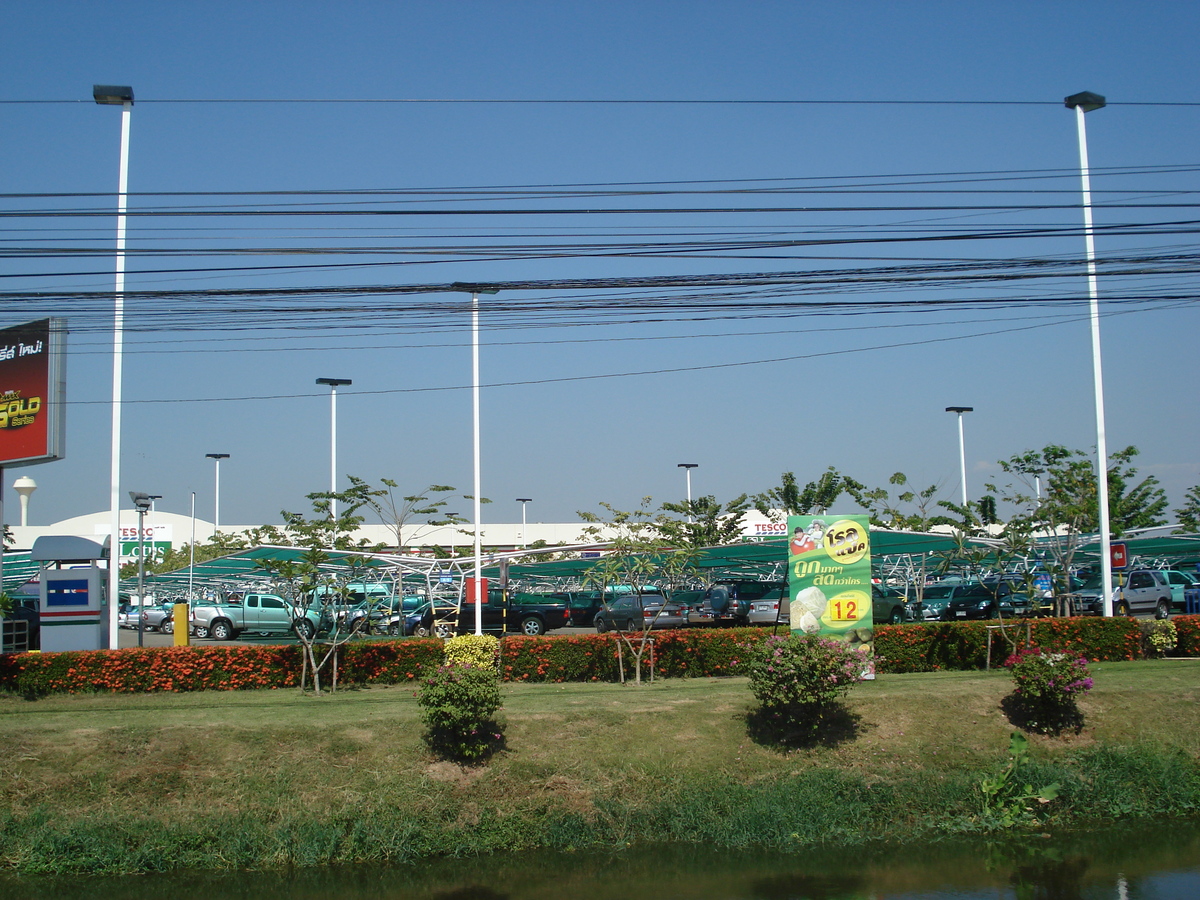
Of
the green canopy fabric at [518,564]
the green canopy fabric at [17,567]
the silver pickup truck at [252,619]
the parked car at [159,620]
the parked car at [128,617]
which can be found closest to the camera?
the green canopy fabric at [518,564]

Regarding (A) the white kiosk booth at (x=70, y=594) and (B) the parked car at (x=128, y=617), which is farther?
(B) the parked car at (x=128, y=617)

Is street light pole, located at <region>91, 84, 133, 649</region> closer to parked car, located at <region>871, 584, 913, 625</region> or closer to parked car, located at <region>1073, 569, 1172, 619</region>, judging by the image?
parked car, located at <region>871, 584, 913, 625</region>

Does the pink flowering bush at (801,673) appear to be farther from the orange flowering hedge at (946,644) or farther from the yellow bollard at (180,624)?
the yellow bollard at (180,624)

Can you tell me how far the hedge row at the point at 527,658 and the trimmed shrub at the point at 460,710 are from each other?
4.20 m

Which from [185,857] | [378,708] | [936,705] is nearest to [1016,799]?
[936,705]

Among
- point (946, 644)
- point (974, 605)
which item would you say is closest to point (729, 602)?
point (974, 605)

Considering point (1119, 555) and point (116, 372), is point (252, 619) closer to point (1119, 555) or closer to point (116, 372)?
point (116, 372)

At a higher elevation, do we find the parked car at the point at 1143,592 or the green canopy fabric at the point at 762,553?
the green canopy fabric at the point at 762,553

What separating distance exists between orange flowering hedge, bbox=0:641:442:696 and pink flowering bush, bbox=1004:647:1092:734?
9.38 meters

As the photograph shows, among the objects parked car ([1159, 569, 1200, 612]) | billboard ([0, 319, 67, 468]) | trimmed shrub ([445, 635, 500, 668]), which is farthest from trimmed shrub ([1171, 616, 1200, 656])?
billboard ([0, 319, 67, 468])

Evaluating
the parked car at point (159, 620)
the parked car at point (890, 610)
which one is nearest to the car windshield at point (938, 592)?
the parked car at point (890, 610)

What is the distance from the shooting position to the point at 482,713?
41.9 ft

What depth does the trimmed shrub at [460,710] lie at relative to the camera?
1264 cm

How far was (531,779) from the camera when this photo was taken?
12594 millimetres
